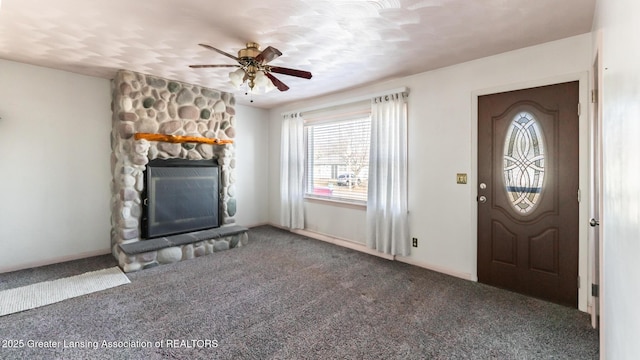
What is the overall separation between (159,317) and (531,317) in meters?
3.13

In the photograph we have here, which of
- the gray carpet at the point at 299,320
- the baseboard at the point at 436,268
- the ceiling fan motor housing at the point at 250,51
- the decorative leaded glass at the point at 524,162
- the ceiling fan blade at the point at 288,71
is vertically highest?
the ceiling fan motor housing at the point at 250,51

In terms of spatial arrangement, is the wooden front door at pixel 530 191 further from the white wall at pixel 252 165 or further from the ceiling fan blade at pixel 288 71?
the white wall at pixel 252 165

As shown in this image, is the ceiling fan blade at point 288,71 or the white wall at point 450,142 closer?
the ceiling fan blade at point 288,71

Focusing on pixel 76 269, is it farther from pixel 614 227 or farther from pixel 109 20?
pixel 614 227

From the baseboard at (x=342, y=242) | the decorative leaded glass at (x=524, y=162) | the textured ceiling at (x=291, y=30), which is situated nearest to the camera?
the textured ceiling at (x=291, y=30)

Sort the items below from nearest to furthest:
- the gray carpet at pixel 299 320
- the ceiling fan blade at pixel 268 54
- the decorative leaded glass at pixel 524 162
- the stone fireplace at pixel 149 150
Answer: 1. the gray carpet at pixel 299 320
2. the ceiling fan blade at pixel 268 54
3. the decorative leaded glass at pixel 524 162
4. the stone fireplace at pixel 149 150

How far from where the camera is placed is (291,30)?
7.91 ft

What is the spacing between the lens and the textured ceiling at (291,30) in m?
2.06

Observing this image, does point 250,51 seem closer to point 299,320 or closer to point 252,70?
point 252,70

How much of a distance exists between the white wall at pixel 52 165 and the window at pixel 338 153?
3.05 m

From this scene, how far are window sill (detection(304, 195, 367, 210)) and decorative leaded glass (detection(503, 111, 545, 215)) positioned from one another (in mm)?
1912

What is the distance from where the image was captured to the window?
4.29 m

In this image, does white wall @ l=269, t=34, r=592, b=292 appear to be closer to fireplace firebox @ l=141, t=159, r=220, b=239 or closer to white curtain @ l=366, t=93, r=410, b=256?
white curtain @ l=366, t=93, r=410, b=256

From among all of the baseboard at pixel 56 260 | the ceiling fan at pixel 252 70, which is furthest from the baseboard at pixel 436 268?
the baseboard at pixel 56 260
